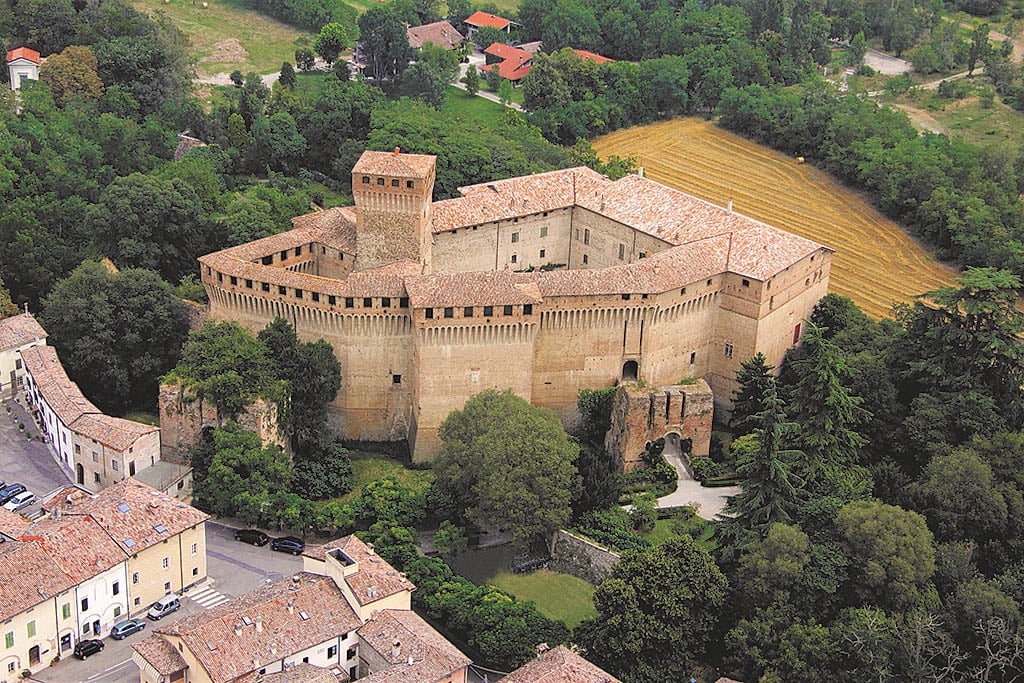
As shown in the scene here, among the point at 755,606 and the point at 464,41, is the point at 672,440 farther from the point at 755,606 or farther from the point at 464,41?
the point at 464,41

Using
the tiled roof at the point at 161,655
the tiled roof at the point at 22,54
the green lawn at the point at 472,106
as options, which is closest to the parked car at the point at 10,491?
the tiled roof at the point at 161,655

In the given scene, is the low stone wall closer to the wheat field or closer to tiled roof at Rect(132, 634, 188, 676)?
tiled roof at Rect(132, 634, 188, 676)

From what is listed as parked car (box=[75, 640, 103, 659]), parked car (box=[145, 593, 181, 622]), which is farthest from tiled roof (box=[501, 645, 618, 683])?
parked car (box=[75, 640, 103, 659])

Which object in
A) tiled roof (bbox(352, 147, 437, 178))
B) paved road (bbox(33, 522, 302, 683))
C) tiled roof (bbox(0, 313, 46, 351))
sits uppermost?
tiled roof (bbox(352, 147, 437, 178))

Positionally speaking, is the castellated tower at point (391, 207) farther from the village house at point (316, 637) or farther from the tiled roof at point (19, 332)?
the village house at point (316, 637)

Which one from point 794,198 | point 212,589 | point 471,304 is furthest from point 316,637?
point 794,198

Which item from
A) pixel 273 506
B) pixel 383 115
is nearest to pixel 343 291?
pixel 273 506
